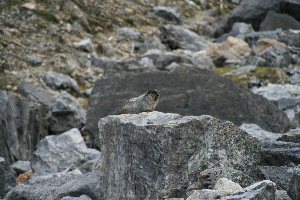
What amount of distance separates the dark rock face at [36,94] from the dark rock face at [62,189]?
7.65m

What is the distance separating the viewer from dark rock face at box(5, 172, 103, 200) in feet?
22.9

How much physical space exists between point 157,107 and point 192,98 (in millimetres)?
1188

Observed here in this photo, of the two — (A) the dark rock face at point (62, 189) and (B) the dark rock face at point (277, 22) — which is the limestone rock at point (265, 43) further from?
(A) the dark rock face at point (62, 189)

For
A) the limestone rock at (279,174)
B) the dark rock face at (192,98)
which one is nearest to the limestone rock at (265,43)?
the dark rock face at (192,98)

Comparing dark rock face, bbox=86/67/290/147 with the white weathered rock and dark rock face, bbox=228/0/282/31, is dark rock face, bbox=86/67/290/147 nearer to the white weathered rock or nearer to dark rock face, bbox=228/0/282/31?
the white weathered rock

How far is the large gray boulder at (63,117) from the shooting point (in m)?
13.9

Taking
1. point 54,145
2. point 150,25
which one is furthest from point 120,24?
point 54,145

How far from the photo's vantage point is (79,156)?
10969 millimetres

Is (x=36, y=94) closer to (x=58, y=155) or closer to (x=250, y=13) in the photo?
(x=58, y=155)

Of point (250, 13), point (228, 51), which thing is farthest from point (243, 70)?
point (250, 13)

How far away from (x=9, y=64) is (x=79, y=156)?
927 cm

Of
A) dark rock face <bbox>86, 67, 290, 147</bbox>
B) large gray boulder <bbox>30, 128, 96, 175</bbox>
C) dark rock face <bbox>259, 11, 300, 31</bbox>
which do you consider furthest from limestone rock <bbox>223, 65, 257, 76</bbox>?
large gray boulder <bbox>30, 128, 96, 175</bbox>

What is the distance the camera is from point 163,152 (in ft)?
18.4

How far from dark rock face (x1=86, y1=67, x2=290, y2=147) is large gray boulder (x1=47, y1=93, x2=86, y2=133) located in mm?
660
